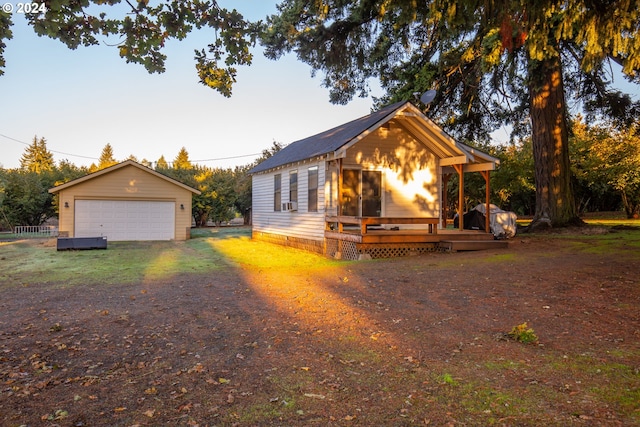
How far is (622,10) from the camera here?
6672mm

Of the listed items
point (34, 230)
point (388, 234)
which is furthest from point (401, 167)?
point (34, 230)

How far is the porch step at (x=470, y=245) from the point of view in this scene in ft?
41.6

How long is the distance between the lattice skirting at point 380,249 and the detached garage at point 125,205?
39.9ft

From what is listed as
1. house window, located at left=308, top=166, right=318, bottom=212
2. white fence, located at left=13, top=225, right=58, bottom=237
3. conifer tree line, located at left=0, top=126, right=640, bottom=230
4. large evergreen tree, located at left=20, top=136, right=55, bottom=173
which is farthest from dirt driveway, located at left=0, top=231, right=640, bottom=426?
large evergreen tree, located at left=20, top=136, right=55, bottom=173

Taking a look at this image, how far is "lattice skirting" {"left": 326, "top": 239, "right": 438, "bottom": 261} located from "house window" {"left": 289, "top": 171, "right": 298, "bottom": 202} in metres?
3.81

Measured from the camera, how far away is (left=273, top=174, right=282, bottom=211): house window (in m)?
18.4

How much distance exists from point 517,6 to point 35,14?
698 cm

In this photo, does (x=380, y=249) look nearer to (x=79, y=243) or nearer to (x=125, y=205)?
(x=79, y=243)

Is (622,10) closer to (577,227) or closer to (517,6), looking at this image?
(517,6)

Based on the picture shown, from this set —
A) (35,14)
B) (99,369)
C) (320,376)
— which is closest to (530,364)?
(320,376)

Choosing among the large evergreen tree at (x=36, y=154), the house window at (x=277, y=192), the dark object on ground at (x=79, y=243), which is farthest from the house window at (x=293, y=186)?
the large evergreen tree at (x=36, y=154)

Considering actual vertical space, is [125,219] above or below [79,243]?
above

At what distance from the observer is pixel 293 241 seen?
16969 millimetres

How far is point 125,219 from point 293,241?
998 cm
